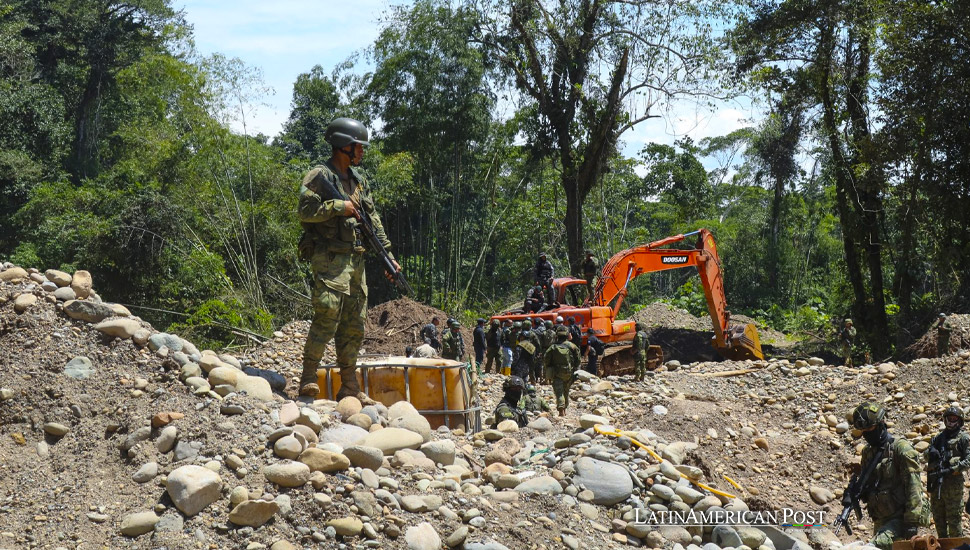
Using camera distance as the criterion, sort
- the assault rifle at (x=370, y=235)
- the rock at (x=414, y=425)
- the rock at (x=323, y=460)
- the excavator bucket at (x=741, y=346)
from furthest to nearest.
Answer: the excavator bucket at (x=741, y=346), the assault rifle at (x=370, y=235), the rock at (x=414, y=425), the rock at (x=323, y=460)

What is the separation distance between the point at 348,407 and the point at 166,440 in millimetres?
1273

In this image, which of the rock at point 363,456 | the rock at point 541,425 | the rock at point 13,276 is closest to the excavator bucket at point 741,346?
the rock at point 541,425

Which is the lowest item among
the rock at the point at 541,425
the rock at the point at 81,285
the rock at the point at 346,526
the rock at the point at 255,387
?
the rock at the point at 541,425

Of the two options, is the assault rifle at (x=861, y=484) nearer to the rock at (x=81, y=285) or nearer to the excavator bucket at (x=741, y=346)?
the rock at (x=81, y=285)

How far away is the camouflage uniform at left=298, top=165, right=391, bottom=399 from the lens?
564 cm

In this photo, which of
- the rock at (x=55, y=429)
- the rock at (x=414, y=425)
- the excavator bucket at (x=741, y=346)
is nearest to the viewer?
the rock at (x=55, y=429)

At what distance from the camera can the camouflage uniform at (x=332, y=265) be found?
564cm

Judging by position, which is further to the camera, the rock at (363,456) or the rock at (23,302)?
the rock at (23,302)

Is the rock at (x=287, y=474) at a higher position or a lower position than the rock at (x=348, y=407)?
lower

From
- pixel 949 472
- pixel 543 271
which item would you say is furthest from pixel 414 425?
pixel 543 271

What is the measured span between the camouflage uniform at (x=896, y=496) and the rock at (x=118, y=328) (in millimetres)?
4907

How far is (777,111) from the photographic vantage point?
61.4 feet

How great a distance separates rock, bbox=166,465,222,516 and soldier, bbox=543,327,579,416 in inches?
219

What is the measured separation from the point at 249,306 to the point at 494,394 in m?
6.78
